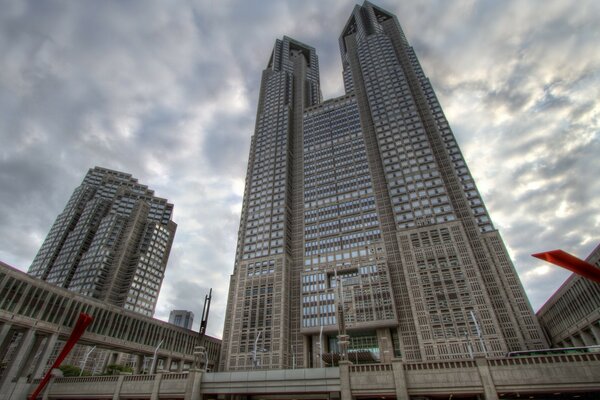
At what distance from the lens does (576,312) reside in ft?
244

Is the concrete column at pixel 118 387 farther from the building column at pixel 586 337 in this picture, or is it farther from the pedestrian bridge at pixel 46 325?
the building column at pixel 586 337

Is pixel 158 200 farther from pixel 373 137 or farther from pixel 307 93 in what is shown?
pixel 373 137

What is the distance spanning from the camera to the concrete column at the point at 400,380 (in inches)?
1133

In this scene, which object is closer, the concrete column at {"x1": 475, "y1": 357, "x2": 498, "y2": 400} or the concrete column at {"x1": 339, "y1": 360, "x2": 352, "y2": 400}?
the concrete column at {"x1": 475, "y1": 357, "x2": 498, "y2": 400}

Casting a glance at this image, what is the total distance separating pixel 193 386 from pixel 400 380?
2206 cm

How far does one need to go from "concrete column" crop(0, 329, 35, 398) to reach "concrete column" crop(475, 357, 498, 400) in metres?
64.8

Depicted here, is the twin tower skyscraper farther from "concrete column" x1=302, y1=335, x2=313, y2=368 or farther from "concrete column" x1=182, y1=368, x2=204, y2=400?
"concrete column" x1=182, y1=368, x2=204, y2=400

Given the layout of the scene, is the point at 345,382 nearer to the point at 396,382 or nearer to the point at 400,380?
the point at 396,382

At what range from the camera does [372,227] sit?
339 feet

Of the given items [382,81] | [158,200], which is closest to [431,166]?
[382,81]

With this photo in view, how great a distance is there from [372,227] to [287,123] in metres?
65.5

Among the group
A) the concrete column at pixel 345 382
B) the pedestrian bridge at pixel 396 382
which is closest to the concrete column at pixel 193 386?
the pedestrian bridge at pixel 396 382

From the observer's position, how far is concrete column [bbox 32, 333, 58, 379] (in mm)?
55944

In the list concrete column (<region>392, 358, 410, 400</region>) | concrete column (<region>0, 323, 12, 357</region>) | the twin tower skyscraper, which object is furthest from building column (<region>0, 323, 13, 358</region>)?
concrete column (<region>392, 358, 410, 400</region>)
